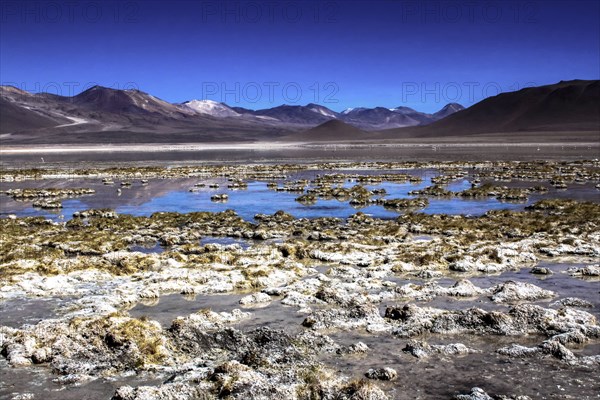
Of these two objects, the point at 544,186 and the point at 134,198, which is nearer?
the point at 134,198

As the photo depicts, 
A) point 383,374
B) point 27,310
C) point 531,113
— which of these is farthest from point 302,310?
point 531,113

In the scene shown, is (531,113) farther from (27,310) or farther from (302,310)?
(27,310)

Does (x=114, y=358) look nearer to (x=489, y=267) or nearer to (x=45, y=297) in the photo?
(x=45, y=297)

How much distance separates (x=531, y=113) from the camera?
172500 mm

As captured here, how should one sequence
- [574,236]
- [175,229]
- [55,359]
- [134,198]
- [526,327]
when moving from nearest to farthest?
[55,359] < [526,327] < [574,236] < [175,229] < [134,198]

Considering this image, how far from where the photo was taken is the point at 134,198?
29.5 metres

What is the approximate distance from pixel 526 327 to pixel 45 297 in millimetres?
8859

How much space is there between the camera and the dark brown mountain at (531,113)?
518 ft

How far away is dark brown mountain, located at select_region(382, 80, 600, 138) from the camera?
158 meters

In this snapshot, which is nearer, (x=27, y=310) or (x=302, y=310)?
(x=302, y=310)

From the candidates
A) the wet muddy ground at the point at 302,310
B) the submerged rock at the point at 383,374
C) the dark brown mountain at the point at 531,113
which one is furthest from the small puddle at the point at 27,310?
the dark brown mountain at the point at 531,113

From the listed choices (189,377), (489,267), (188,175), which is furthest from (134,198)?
(189,377)

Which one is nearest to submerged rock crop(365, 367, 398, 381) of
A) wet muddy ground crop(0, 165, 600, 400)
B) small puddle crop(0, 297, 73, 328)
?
wet muddy ground crop(0, 165, 600, 400)

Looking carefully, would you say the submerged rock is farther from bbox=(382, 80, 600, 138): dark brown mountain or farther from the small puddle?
bbox=(382, 80, 600, 138): dark brown mountain
